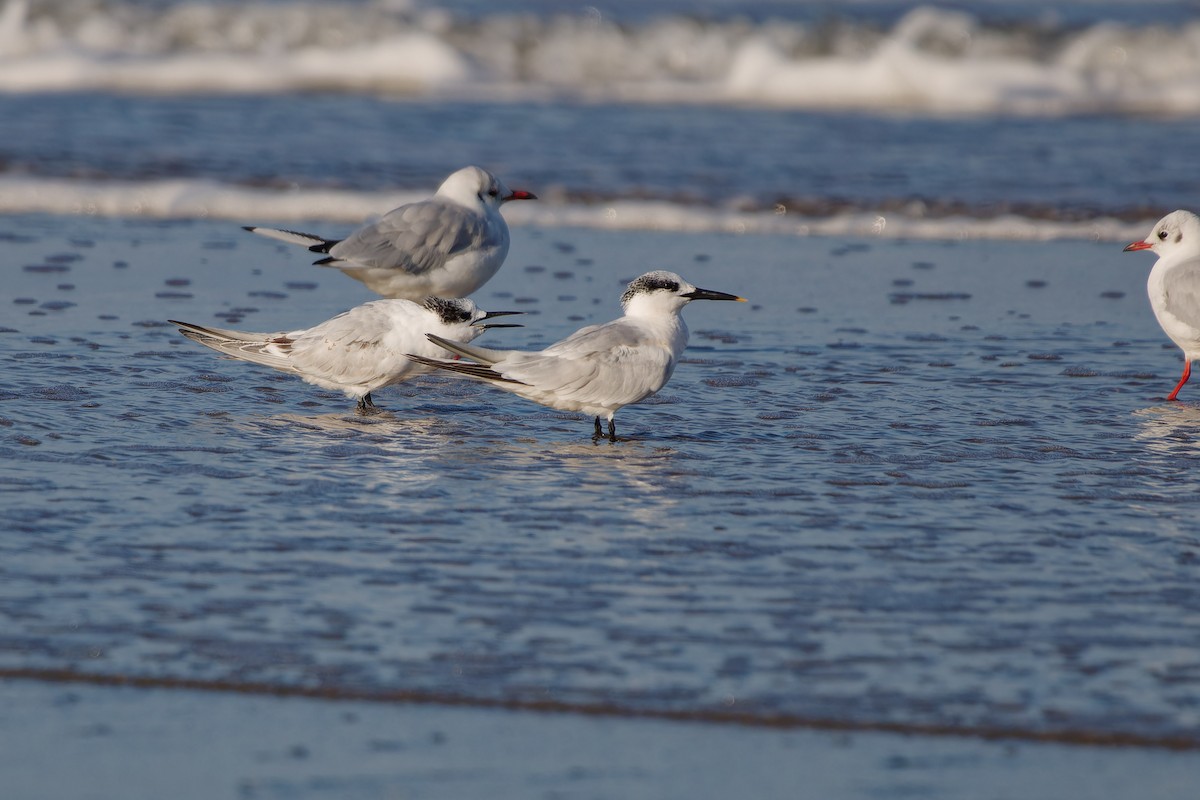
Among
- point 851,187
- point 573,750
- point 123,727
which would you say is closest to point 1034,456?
point 573,750

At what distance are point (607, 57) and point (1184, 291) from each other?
14.4m

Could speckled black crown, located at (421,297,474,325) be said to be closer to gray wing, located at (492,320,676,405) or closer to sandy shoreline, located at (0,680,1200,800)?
gray wing, located at (492,320,676,405)

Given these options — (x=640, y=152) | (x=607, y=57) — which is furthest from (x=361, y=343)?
→ (x=607, y=57)

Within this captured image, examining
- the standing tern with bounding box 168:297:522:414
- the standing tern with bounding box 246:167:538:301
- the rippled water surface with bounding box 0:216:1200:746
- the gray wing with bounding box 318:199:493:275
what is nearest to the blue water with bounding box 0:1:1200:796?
the rippled water surface with bounding box 0:216:1200:746

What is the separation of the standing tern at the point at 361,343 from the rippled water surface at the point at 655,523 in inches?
6.4

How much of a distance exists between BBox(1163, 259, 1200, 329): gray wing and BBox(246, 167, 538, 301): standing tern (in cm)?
320

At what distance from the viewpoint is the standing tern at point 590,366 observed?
5.89 meters

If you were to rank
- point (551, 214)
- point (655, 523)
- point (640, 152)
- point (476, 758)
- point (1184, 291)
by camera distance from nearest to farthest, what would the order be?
point (476, 758)
point (655, 523)
point (1184, 291)
point (551, 214)
point (640, 152)

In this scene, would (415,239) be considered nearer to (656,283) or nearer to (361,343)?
(361,343)

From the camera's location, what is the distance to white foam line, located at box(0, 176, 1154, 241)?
36.7ft

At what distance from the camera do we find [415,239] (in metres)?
7.68

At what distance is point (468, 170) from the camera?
816cm

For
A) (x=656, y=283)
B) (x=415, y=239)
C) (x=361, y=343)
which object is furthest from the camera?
(x=415, y=239)

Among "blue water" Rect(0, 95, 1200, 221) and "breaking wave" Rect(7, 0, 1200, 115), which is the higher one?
"breaking wave" Rect(7, 0, 1200, 115)
